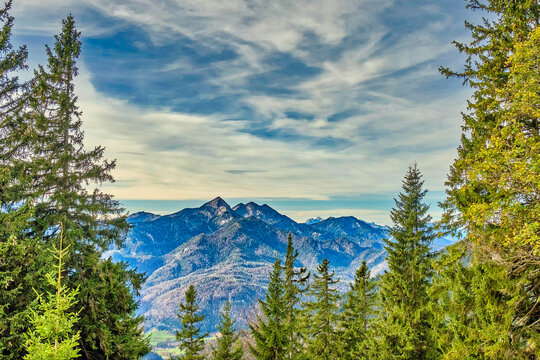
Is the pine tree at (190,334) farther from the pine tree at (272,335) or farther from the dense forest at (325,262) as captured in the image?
the pine tree at (272,335)

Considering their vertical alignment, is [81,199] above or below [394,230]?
above

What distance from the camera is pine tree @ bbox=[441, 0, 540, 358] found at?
24.1 ft

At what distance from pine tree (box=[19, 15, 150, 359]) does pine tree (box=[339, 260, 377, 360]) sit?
13.4 meters

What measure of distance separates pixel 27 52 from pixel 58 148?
5.32m

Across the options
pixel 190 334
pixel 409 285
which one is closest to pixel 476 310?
pixel 409 285

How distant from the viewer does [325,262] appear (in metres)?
22.1

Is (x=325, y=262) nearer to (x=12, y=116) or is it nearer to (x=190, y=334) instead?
(x=190, y=334)

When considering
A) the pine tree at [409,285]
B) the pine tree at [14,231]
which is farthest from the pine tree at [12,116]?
the pine tree at [409,285]

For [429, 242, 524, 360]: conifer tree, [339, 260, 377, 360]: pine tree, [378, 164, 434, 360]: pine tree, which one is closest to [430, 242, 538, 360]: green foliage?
[429, 242, 524, 360]: conifer tree

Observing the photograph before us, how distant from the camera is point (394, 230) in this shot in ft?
67.1

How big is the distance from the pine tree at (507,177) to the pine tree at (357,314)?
11918 millimetres

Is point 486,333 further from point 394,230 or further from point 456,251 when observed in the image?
point 394,230

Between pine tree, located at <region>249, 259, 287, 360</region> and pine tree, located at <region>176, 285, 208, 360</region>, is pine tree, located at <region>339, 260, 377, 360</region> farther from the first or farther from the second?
pine tree, located at <region>176, 285, 208, 360</region>

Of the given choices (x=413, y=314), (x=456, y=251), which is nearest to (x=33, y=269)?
(x=456, y=251)
